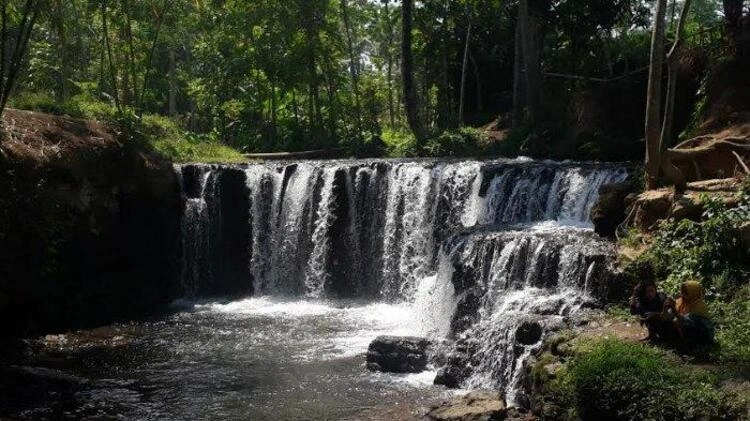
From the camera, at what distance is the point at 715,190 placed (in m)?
13.3

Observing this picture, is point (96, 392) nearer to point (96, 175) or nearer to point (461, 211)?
point (96, 175)

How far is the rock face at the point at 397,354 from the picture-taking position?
13109 mm

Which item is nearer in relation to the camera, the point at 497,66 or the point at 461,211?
the point at 461,211

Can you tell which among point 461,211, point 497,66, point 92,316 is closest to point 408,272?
point 461,211

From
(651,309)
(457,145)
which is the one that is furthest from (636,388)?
(457,145)

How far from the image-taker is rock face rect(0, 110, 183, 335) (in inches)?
613

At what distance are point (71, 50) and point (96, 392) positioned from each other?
2125 centimetres

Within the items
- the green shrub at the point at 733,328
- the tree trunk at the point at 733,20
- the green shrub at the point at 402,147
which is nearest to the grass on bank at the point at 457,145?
the green shrub at the point at 402,147

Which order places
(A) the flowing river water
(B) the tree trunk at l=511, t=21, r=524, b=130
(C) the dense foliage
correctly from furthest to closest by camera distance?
(B) the tree trunk at l=511, t=21, r=524, b=130
(C) the dense foliage
(A) the flowing river water

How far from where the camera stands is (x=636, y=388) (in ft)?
28.7

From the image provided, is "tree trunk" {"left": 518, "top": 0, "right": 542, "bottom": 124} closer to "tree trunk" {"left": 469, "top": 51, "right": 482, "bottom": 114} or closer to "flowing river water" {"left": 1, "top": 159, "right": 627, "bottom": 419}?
"flowing river water" {"left": 1, "top": 159, "right": 627, "bottom": 419}

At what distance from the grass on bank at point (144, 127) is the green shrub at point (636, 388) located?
1397 centimetres

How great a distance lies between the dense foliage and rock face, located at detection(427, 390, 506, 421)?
11.1 m

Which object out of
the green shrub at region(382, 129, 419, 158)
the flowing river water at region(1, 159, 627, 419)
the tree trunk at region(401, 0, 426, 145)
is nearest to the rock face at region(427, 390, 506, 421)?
the flowing river water at region(1, 159, 627, 419)
